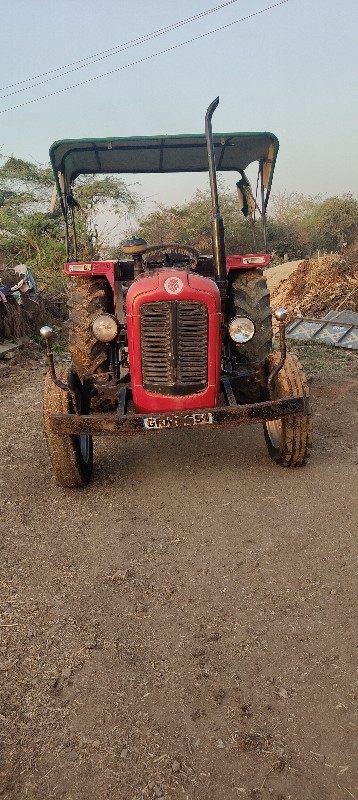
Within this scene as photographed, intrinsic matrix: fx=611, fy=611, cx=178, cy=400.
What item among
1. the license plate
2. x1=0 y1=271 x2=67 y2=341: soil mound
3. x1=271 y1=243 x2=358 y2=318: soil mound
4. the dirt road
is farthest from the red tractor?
x1=271 y1=243 x2=358 y2=318: soil mound

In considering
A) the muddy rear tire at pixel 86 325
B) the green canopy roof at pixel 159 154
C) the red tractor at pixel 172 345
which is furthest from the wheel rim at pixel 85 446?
the green canopy roof at pixel 159 154

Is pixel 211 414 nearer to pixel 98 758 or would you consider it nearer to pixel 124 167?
pixel 98 758

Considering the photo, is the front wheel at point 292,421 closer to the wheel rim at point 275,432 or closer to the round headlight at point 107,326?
the wheel rim at point 275,432

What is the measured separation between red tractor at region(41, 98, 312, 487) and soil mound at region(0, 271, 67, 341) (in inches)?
154

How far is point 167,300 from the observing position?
4.07 m

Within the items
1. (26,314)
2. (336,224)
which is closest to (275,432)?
(26,314)

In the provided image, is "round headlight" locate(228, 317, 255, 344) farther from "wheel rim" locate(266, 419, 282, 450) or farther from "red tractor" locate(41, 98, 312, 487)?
"wheel rim" locate(266, 419, 282, 450)

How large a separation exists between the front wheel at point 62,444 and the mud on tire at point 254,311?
1.61m

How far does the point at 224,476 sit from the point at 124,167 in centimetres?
369

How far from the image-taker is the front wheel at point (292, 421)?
4.41 metres

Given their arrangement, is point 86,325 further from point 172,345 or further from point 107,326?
point 172,345

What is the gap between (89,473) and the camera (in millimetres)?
4777

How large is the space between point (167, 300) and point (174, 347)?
0.32m

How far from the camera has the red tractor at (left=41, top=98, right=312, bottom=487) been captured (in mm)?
4121
